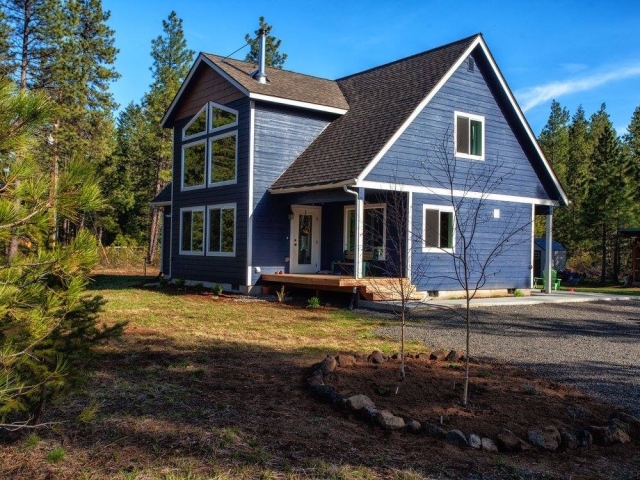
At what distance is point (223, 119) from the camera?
60.7 feet

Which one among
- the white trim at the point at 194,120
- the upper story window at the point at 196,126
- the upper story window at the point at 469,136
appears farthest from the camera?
the upper story window at the point at 196,126

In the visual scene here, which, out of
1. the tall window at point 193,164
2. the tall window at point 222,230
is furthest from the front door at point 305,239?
the tall window at point 193,164

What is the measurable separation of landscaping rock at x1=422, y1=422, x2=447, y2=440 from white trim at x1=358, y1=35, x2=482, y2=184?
10.1 metres

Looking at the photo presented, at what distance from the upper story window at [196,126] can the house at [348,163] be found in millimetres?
93

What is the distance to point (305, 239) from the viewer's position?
18203 millimetres

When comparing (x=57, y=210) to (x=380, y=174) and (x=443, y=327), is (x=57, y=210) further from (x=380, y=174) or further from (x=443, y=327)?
(x=380, y=174)

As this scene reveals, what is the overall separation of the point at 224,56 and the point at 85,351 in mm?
17164

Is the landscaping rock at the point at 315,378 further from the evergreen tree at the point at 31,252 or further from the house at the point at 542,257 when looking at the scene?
the house at the point at 542,257

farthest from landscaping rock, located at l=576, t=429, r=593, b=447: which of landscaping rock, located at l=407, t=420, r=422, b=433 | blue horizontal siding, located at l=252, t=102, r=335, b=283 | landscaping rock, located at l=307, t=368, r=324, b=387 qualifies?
blue horizontal siding, located at l=252, t=102, r=335, b=283

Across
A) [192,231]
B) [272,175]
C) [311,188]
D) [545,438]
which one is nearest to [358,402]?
[545,438]

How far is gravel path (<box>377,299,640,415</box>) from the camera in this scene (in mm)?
7238

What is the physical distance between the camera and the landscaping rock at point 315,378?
6.04 meters

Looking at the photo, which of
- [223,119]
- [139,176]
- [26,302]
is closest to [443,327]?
[26,302]

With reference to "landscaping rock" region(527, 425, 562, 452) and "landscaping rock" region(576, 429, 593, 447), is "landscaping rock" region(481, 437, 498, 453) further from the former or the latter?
"landscaping rock" region(576, 429, 593, 447)
